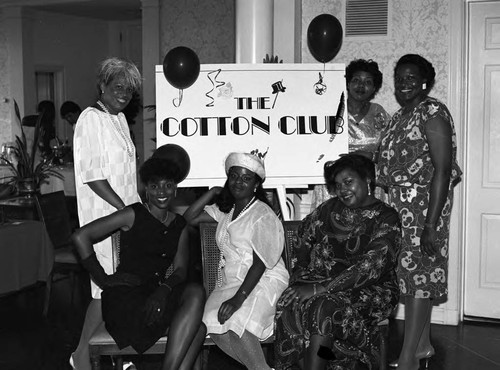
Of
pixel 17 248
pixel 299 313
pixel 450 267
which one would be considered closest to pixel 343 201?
pixel 299 313

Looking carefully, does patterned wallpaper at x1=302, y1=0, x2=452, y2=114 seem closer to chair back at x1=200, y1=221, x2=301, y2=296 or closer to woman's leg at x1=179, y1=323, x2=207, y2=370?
chair back at x1=200, y1=221, x2=301, y2=296

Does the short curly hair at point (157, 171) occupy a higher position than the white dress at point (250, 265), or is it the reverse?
the short curly hair at point (157, 171)

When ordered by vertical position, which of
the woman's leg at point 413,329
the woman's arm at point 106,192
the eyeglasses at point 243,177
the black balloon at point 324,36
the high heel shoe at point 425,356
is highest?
the black balloon at point 324,36

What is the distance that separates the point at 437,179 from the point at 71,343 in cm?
237

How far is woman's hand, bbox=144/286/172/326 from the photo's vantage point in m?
3.06

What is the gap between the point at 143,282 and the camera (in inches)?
127

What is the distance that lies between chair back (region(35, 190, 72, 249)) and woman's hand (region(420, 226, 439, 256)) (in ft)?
8.36

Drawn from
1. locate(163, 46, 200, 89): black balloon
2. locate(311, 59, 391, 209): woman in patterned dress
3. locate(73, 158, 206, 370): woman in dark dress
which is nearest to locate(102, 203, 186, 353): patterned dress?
locate(73, 158, 206, 370): woman in dark dress

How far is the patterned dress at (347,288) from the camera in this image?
2996 mm

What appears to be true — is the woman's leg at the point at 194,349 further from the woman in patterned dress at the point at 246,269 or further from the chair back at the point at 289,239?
the chair back at the point at 289,239

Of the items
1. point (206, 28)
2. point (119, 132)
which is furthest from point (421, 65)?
point (206, 28)

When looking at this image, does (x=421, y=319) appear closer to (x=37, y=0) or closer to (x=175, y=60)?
(x=175, y=60)

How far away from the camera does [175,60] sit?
3.89 m

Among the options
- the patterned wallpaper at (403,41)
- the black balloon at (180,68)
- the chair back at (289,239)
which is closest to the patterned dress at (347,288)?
the chair back at (289,239)
